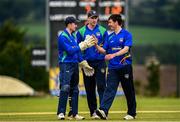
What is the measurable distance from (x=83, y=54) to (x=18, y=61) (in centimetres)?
2073

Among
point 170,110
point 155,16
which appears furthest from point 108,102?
point 155,16

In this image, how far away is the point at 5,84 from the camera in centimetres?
3369

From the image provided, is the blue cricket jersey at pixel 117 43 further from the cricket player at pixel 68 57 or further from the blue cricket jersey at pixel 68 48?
the blue cricket jersey at pixel 68 48

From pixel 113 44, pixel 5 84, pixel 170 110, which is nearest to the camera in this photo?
pixel 113 44

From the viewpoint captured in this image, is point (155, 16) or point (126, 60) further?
point (155, 16)

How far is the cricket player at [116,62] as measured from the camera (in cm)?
1739

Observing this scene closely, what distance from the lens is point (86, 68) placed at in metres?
18.0

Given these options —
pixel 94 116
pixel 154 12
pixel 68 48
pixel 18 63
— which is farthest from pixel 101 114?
pixel 154 12

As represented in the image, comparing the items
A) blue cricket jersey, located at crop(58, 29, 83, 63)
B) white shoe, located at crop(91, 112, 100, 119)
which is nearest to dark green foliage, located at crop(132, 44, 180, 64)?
white shoe, located at crop(91, 112, 100, 119)

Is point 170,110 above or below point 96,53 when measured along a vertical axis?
below

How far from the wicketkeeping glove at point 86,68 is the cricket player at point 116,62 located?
0.53 meters

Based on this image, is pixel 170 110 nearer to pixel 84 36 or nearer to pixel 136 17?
pixel 84 36

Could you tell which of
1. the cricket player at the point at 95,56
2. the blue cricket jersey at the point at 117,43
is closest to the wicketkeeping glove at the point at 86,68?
the cricket player at the point at 95,56

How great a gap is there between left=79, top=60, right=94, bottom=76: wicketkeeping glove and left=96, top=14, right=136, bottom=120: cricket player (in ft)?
1.75
